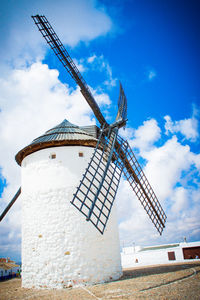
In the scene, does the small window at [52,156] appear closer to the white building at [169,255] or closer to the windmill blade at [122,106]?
the windmill blade at [122,106]

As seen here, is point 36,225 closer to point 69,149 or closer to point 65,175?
point 65,175

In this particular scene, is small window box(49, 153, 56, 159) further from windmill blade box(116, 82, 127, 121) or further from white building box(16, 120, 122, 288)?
windmill blade box(116, 82, 127, 121)

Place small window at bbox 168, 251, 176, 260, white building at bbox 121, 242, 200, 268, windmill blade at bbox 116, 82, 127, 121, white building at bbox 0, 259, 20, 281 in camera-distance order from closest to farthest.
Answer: windmill blade at bbox 116, 82, 127, 121 < white building at bbox 0, 259, 20, 281 < white building at bbox 121, 242, 200, 268 < small window at bbox 168, 251, 176, 260

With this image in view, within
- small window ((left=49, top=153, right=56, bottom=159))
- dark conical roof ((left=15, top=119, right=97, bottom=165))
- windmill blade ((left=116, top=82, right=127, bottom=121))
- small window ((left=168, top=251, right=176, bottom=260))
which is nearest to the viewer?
dark conical roof ((left=15, top=119, right=97, bottom=165))

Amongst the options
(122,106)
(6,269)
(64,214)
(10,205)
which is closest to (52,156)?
(64,214)

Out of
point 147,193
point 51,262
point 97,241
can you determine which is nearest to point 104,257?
point 97,241

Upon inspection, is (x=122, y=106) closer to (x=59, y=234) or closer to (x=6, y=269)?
(x=59, y=234)

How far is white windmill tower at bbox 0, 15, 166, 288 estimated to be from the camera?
24.3 feet

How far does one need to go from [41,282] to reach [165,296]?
4681mm

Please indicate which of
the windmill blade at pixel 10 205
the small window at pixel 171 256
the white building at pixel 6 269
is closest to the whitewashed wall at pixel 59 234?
the windmill blade at pixel 10 205

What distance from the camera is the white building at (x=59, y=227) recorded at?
7.43 m

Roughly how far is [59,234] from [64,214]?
0.74 metres

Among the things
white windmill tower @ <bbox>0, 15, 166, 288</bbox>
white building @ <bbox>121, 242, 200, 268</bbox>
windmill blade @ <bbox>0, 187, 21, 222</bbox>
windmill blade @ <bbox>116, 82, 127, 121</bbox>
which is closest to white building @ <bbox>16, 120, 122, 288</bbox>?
white windmill tower @ <bbox>0, 15, 166, 288</bbox>

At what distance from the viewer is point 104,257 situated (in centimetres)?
800
